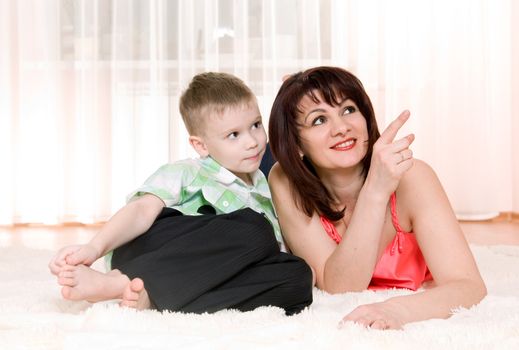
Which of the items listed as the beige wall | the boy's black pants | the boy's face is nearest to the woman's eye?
the boy's face

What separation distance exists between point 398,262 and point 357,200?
0.21m

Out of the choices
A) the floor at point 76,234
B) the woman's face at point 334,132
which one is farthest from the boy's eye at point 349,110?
the floor at point 76,234

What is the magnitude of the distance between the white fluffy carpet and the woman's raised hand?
0.27 m

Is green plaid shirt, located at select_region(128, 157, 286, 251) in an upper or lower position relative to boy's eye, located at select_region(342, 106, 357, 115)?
lower

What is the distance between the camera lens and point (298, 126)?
5.70 feet

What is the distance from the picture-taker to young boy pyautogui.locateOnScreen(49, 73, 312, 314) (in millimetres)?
1490

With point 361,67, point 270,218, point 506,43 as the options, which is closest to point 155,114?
point 361,67

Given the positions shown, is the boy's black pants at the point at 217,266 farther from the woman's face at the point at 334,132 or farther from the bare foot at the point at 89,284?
the woman's face at the point at 334,132

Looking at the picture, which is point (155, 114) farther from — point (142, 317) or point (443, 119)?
point (142, 317)

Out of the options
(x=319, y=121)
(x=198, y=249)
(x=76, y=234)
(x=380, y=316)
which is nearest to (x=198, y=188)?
(x=198, y=249)

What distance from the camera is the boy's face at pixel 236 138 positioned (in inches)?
69.2

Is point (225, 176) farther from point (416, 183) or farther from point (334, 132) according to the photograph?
point (416, 183)

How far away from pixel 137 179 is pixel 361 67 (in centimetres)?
143

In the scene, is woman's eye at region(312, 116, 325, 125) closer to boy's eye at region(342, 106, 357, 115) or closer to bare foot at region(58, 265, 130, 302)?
boy's eye at region(342, 106, 357, 115)
